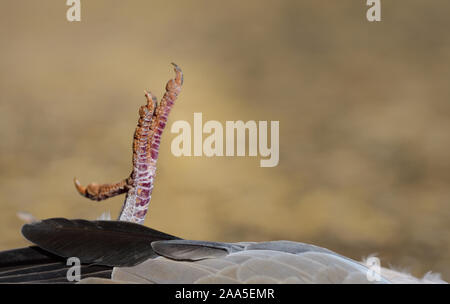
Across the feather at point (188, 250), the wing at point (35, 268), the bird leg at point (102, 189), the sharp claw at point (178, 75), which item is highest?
the sharp claw at point (178, 75)

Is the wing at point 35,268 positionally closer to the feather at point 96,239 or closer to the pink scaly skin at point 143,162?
the feather at point 96,239

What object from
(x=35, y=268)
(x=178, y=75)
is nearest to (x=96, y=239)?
(x=35, y=268)

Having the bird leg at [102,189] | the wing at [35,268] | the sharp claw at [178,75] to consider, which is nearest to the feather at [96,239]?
the wing at [35,268]

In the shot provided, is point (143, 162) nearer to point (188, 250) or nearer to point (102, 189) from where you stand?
point (102, 189)

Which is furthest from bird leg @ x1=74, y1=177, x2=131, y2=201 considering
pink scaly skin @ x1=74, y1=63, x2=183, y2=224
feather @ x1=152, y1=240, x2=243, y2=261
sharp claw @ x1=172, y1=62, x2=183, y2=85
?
feather @ x1=152, y1=240, x2=243, y2=261
